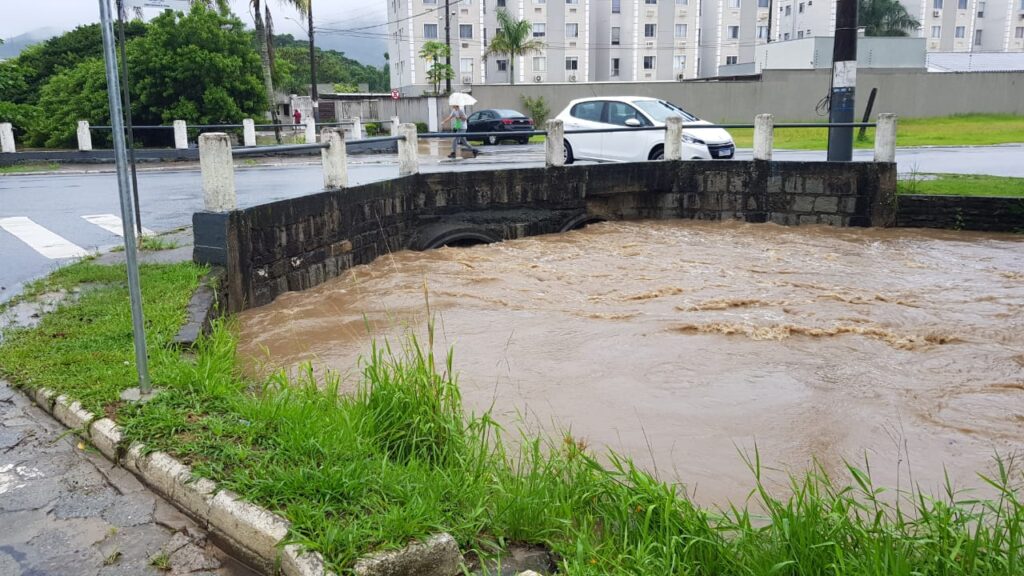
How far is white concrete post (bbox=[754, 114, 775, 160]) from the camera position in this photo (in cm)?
1441

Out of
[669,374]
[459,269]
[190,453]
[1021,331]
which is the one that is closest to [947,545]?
[190,453]

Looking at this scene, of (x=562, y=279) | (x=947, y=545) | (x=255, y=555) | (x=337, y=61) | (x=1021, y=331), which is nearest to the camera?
(x=947, y=545)

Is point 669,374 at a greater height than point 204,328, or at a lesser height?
lesser

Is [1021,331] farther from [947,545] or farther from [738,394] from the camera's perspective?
[947,545]

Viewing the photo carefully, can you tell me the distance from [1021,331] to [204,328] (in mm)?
7329

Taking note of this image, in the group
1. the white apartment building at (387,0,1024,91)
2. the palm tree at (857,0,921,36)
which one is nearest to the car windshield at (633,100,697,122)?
the white apartment building at (387,0,1024,91)

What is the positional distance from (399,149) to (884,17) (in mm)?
60472

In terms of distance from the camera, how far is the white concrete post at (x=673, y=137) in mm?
14883

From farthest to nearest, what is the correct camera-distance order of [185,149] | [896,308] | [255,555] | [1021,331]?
1. [185,149]
2. [896,308]
3. [1021,331]
4. [255,555]

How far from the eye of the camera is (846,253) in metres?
12.2

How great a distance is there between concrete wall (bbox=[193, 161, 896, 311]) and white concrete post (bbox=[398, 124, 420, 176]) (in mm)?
182

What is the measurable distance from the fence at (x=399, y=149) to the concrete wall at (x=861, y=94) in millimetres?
27241

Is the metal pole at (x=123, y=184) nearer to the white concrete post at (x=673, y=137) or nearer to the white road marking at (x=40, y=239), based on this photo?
the white road marking at (x=40, y=239)

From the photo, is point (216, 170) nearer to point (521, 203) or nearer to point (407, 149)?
point (407, 149)
